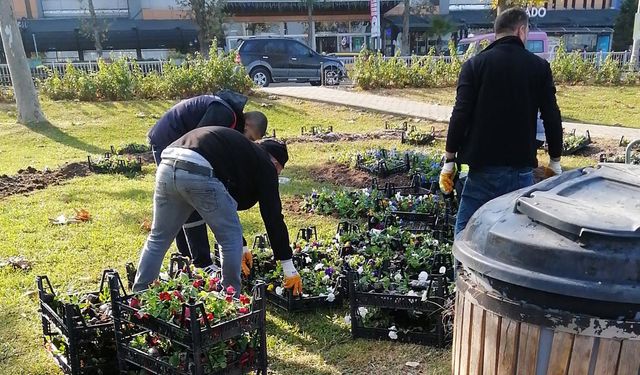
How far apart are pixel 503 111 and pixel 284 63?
1534 centimetres

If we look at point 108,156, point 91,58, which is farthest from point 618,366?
point 91,58

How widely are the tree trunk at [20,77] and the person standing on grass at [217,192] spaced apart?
32.2 feet

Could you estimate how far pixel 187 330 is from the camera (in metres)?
2.40

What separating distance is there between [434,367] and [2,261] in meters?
3.56

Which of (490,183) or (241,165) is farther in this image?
(490,183)

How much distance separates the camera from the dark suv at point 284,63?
1764 centimetres

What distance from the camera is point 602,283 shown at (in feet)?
4.93

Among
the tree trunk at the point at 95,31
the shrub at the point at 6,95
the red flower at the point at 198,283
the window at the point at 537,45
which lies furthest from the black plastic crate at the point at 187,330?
the tree trunk at the point at 95,31

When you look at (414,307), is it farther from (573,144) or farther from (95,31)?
(95,31)

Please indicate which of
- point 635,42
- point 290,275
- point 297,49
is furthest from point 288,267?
point 635,42

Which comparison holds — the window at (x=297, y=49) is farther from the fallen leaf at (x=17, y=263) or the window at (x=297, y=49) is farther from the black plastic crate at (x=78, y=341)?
the black plastic crate at (x=78, y=341)

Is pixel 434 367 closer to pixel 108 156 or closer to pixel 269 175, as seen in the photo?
pixel 269 175

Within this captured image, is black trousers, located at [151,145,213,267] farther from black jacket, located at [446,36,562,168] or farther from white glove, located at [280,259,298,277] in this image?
black jacket, located at [446,36,562,168]

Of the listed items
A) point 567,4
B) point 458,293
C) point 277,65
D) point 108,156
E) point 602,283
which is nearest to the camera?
point 602,283
